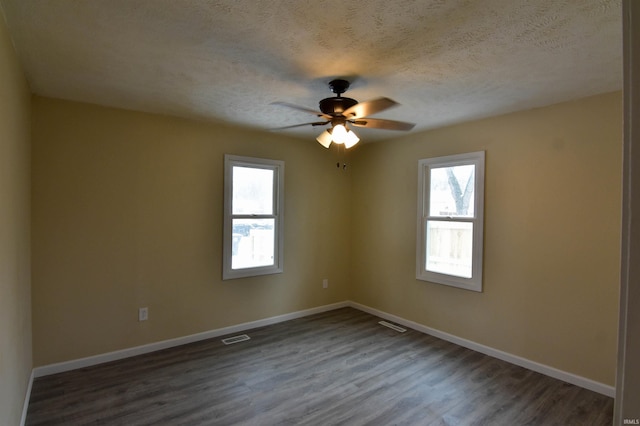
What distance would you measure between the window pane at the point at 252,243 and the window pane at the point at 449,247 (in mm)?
2012

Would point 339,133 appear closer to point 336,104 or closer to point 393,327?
point 336,104

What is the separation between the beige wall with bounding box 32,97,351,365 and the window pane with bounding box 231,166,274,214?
8.4 inches

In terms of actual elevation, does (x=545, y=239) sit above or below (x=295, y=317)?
above

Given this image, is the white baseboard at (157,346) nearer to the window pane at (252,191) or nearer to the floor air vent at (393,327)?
the floor air vent at (393,327)

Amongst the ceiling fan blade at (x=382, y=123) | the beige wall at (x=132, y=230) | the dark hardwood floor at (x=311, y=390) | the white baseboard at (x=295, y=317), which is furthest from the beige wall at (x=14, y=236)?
the ceiling fan blade at (x=382, y=123)

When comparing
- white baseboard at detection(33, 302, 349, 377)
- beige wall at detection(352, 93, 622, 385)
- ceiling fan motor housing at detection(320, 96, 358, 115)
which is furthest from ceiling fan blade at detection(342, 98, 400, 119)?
white baseboard at detection(33, 302, 349, 377)

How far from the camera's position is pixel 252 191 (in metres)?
4.29

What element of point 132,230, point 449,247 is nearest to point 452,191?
point 449,247

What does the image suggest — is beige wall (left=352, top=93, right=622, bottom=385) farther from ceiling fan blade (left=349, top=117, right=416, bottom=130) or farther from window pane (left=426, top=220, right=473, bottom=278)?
ceiling fan blade (left=349, top=117, right=416, bottom=130)

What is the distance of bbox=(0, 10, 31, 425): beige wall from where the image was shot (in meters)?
1.81

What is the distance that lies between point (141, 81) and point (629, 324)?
3068mm

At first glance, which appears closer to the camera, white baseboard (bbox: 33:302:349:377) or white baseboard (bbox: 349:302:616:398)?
white baseboard (bbox: 349:302:616:398)

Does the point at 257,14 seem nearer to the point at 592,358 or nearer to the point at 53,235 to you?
the point at 53,235

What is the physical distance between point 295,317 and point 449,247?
2222mm
